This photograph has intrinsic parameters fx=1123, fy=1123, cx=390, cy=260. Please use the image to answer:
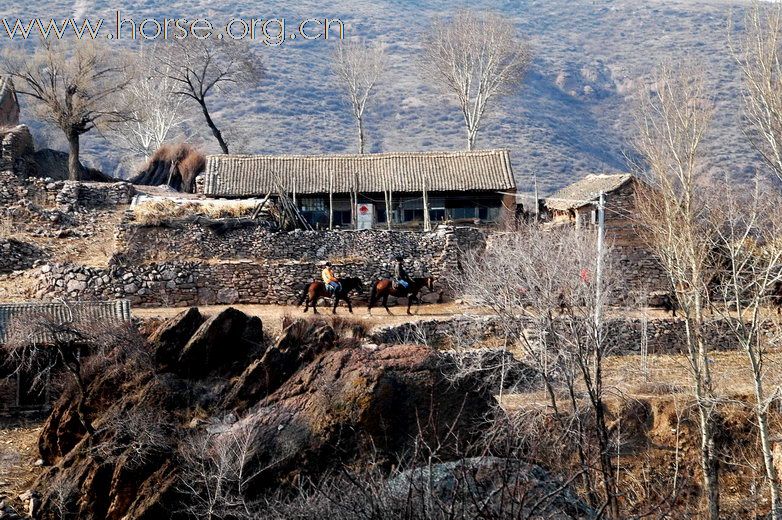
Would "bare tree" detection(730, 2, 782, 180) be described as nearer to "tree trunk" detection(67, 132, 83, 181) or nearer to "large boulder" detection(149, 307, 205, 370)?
"large boulder" detection(149, 307, 205, 370)

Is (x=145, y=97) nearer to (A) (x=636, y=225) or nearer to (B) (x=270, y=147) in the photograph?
(B) (x=270, y=147)

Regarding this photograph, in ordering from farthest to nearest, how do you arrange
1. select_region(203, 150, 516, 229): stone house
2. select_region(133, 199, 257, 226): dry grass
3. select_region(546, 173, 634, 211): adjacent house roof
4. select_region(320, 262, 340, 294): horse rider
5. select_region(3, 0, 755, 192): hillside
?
select_region(3, 0, 755, 192): hillside → select_region(203, 150, 516, 229): stone house → select_region(546, 173, 634, 211): adjacent house roof → select_region(133, 199, 257, 226): dry grass → select_region(320, 262, 340, 294): horse rider

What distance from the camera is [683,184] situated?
2292 cm

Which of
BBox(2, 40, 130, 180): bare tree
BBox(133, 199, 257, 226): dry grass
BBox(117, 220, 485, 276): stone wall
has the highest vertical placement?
BBox(2, 40, 130, 180): bare tree

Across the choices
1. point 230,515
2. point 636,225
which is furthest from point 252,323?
point 636,225

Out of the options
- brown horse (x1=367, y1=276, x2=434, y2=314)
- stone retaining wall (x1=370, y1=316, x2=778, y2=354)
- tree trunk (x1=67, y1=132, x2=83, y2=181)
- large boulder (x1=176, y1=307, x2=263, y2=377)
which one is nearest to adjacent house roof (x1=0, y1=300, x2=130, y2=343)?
large boulder (x1=176, y1=307, x2=263, y2=377)

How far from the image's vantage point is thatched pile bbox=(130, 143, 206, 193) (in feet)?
151

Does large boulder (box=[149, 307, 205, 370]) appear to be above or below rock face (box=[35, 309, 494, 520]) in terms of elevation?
above

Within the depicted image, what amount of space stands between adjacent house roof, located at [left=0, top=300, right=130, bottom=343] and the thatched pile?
1923 cm

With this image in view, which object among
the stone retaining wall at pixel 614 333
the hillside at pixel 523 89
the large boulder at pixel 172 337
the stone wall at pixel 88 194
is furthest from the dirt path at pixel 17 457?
the hillside at pixel 523 89

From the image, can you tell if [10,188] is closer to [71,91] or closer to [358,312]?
[71,91]

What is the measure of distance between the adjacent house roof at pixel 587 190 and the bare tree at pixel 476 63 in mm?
6918

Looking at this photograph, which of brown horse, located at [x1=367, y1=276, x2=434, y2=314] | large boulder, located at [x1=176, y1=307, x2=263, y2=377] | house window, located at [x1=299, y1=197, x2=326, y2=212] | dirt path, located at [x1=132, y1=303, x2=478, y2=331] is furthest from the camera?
house window, located at [x1=299, y1=197, x2=326, y2=212]

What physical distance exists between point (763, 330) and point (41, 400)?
1903 centimetres
